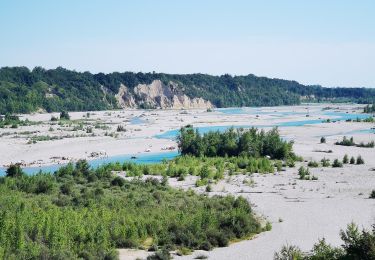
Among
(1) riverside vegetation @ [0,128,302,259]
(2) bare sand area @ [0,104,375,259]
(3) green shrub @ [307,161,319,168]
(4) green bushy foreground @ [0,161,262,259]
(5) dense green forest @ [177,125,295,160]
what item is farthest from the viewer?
(5) dense green forest @ [177,125,295,160]

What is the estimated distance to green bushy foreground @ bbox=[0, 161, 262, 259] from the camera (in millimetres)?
24906

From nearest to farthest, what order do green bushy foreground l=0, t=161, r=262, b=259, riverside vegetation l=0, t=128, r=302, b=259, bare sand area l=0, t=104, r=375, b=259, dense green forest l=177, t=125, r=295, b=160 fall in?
green bushy foreground l=0, t=161, r=262, b=259 < riverside vegetation l=0, t=128, r=302, b=259 < bare sand area l=0, t=104, r=375, b=259 < dense green forest l=177, t=125, r=295, b=160

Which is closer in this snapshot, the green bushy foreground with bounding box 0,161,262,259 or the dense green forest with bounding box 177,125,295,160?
the green bushy foreground with bounding box 0,161,262,259

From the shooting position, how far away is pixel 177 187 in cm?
4419

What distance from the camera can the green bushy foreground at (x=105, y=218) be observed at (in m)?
24.9

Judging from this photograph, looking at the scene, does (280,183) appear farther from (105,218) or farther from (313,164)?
(105,218)

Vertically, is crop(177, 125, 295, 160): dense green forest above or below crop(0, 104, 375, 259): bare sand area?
above

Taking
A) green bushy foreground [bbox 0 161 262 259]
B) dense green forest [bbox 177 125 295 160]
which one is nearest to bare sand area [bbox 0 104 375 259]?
green bushy foreground [bbox 0 161 262 259]

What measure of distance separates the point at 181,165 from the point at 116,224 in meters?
27.7

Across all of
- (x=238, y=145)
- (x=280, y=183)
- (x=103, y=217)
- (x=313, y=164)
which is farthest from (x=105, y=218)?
(x=238, y=145)

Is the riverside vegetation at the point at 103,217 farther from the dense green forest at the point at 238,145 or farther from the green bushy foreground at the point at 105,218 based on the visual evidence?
the dense green forest at the point at 238,145

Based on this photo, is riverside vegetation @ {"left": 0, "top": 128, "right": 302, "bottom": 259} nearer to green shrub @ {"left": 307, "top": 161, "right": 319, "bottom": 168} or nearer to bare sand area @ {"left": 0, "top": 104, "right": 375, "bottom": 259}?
bare sand area @ {"left": 0, "top": 104, "right": 375, "bottom": 259}

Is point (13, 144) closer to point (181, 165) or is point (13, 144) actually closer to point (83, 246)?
point (181, 165)

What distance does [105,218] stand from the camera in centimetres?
2972
